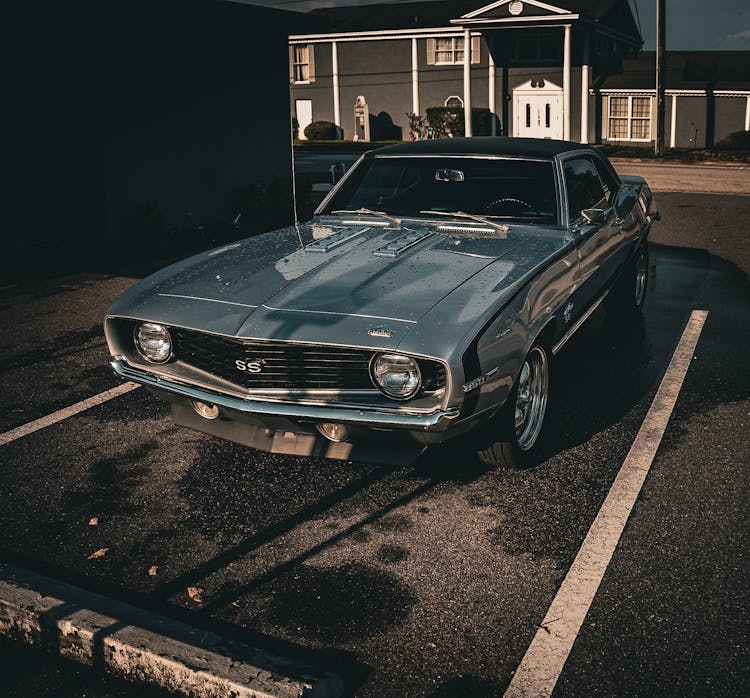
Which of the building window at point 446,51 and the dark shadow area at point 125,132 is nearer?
the dark shadow area at point 125,132

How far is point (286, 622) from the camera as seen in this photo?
3932 millimetres

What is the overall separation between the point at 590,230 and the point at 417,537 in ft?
9.36

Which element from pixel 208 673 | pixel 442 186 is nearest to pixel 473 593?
pixel 208 673

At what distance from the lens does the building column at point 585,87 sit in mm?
35781

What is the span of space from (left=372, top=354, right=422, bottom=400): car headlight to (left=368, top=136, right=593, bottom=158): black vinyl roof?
2525 mm

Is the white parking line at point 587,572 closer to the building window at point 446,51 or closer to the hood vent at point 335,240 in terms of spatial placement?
the hood vent at point 335,240

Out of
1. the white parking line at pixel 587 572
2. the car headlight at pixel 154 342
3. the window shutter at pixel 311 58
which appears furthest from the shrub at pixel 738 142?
the car headlight at pixel 154 342

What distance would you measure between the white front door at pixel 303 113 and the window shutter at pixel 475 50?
8311mm

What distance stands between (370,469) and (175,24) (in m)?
9.28

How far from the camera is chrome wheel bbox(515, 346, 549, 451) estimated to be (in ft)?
17.4

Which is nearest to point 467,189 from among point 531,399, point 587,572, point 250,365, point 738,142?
point 531,399

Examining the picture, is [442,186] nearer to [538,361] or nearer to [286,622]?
[538,361]

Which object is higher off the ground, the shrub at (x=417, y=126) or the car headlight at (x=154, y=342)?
the shrub at (x=417, y=126)

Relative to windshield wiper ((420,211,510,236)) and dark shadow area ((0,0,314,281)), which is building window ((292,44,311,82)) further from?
windshield wiper ((420,211,510,236))
